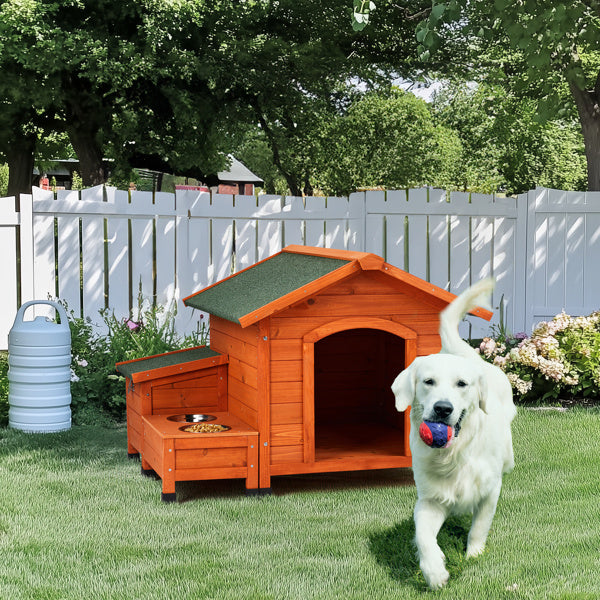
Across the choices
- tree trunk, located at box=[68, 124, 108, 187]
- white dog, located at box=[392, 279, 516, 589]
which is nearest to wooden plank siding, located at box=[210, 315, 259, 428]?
white dog, located at box=[392, 279, 516, 589]

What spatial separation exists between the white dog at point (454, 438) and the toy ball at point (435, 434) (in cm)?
2

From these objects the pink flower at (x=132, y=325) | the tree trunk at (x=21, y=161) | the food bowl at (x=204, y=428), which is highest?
the tree trunk at (x=21, y=161)

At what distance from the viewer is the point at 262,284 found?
626cm

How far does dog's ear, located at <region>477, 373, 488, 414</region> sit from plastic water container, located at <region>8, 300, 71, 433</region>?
4483 millimetres

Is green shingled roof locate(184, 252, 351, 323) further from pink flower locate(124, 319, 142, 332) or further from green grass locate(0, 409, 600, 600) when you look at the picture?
pink flower locate(124, 319, 142, 332)

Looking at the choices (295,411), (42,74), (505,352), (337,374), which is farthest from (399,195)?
(42,74)

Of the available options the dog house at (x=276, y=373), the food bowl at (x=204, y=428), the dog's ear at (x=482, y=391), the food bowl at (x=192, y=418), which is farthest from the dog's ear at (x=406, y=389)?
the food bowl at (x=192, y=418)

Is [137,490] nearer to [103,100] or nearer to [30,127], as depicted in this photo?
[103,100]

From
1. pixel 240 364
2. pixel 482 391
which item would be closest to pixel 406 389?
pixel 482 391

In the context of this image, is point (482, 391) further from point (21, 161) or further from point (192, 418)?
point (21, 161)

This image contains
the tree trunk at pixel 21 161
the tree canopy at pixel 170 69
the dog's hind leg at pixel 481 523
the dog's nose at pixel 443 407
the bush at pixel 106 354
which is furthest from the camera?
the tree trunk at pixel 21 161

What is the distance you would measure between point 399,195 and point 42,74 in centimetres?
896

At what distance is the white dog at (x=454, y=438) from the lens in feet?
12.4

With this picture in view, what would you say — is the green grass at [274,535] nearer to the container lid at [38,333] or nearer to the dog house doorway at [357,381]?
the dog house doorway at [357,381]
